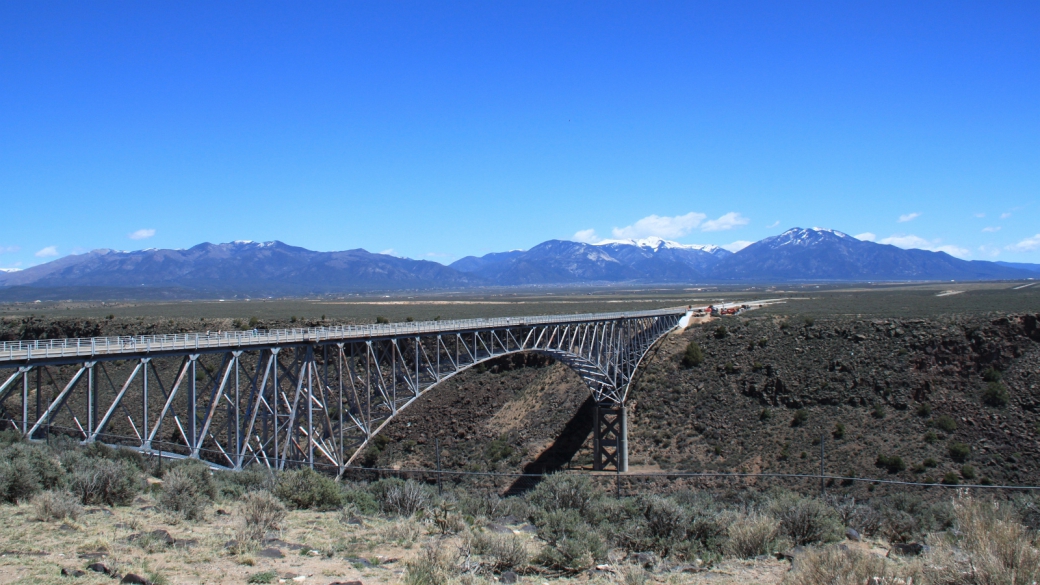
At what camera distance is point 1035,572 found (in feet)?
29.6

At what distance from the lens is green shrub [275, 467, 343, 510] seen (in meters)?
17.8

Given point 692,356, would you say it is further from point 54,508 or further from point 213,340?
point 54,508

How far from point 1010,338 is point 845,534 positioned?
155 feet

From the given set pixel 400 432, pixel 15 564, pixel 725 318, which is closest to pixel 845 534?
pixel 15 564

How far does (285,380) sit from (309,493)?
27569mm

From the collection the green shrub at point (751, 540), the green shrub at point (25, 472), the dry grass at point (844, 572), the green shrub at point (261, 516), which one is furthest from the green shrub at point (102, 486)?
the dry grass at point (844, 572)

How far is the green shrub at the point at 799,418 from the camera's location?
46750 millimetres

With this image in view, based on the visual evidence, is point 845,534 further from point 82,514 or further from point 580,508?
point 82,514

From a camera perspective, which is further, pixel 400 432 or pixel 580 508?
pixel 400 432

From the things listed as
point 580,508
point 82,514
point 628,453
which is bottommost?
point 628,453

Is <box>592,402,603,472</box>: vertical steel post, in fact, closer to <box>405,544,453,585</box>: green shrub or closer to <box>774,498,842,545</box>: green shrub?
<box>774,498,842,545</box>: green shrub

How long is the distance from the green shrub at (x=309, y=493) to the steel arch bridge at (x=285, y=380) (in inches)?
205

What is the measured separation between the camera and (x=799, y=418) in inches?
1849

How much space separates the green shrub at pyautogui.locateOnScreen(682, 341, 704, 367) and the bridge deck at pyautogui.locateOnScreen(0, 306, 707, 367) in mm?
17218
